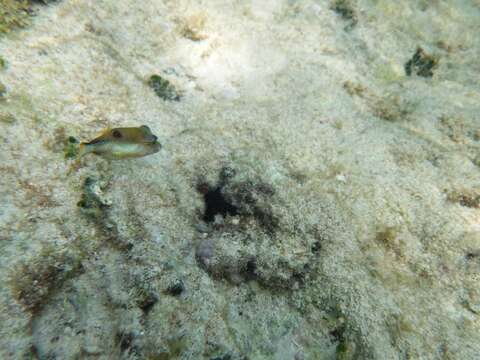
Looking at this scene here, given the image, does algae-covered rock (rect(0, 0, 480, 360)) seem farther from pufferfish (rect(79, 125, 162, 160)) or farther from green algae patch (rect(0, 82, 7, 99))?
pufferfish (rect(79, 125, 162, 160))

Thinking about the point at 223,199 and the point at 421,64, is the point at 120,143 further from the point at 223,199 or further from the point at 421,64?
the point at 421,64

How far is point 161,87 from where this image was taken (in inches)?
135

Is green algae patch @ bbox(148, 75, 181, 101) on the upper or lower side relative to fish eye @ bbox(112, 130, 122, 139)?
lower

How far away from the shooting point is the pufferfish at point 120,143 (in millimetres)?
2359

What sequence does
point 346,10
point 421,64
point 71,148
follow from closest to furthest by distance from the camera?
point 71,148
point 421,64
point 346,10

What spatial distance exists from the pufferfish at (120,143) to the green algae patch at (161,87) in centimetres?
116

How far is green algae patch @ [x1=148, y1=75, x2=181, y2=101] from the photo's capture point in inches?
135

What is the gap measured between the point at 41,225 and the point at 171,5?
3544 millimetres

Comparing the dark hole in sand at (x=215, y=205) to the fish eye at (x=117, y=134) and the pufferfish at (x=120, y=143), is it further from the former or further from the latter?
the fish eye at (x=117, y=134)

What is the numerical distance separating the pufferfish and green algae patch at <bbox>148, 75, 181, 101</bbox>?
3.82ft

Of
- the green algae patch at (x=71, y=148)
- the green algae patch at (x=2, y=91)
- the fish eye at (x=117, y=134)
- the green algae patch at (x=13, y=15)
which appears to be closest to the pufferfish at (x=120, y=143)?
the fish eye at (x=117, y=134)

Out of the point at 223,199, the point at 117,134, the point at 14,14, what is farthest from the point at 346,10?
the point at 14,14

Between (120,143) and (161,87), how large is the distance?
133 cm

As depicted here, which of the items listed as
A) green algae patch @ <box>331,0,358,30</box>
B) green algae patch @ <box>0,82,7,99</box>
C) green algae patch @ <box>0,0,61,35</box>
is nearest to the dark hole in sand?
green algae patch @ <box>0,82,7,99</box>
